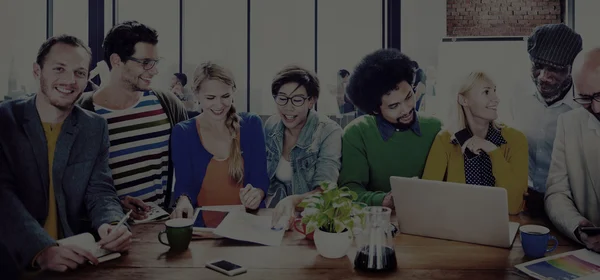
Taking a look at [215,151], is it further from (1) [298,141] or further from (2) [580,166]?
(2) [580,166]

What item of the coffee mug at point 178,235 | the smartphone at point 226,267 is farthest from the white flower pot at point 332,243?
the coffee mug at point 178,235

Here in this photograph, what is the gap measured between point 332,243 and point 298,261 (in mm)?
118

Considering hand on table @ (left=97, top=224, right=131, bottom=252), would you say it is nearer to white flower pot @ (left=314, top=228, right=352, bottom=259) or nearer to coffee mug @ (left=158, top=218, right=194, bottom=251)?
coffee mug @ (left=158, top=218, right=194, bottom=251)

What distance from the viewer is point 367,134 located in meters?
2.55

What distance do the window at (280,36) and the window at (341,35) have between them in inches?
4.9

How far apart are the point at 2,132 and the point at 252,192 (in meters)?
1.01

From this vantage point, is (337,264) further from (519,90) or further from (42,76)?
(519,90)

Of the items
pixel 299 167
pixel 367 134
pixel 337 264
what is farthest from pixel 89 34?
pixel 337 264

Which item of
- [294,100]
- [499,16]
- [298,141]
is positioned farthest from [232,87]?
[499,16]

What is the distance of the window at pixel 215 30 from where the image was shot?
5.28 metres

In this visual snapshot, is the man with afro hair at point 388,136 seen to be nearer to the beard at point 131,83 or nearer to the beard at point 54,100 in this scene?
the beard at point 131,83

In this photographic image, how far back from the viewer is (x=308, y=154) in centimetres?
259

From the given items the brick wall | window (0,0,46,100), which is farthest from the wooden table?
the brick wall

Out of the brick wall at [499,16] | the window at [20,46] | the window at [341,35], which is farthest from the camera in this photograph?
the brick wall at [499,16]
